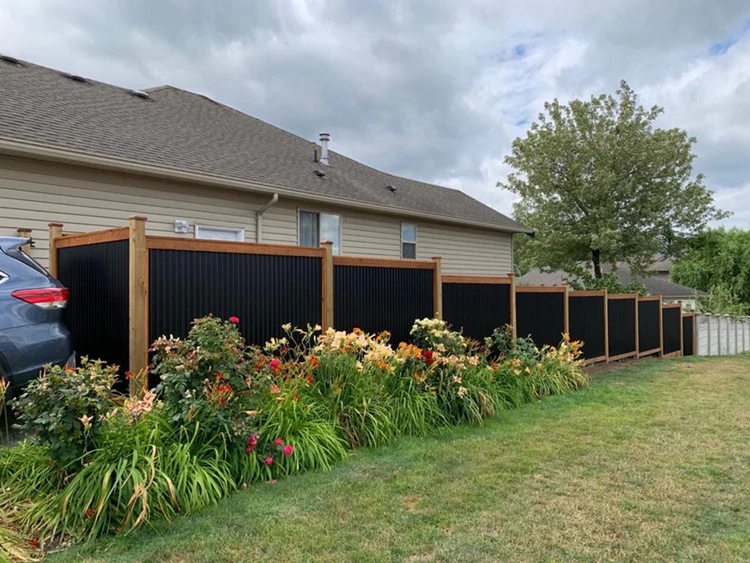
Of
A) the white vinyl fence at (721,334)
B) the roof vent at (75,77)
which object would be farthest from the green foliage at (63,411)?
the white vinyl fence at (721,334)

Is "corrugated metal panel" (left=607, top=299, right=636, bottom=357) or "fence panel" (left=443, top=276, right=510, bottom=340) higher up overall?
"fence panel" (left=443, top=276, right=510, bottom=340)

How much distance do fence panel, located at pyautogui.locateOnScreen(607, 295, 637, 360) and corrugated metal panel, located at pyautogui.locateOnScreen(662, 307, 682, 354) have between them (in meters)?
2.17

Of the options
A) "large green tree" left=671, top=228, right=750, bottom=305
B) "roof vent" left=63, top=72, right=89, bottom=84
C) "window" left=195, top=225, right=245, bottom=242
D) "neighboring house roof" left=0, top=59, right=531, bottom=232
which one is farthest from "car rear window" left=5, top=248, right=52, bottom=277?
"large green tree" left=671, top=228, right=750, bottom=305

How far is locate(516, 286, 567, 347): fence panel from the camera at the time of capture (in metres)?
8.27

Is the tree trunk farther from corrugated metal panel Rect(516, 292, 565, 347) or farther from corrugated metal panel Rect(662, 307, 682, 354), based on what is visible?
corrugated metal panel Rect(516, 292, 565, 347)

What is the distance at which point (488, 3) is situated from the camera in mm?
9078

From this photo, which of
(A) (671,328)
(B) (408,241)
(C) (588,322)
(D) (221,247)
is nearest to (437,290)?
(D) (221,247)

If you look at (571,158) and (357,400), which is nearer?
(357,400)

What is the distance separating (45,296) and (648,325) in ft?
40.9

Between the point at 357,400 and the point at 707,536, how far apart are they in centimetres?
277

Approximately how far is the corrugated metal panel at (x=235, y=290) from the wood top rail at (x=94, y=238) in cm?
34

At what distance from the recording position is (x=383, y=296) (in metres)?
6.30

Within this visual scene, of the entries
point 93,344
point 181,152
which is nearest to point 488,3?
point 181,152

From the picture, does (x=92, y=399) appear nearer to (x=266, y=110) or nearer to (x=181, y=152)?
(x=181, y=152)
